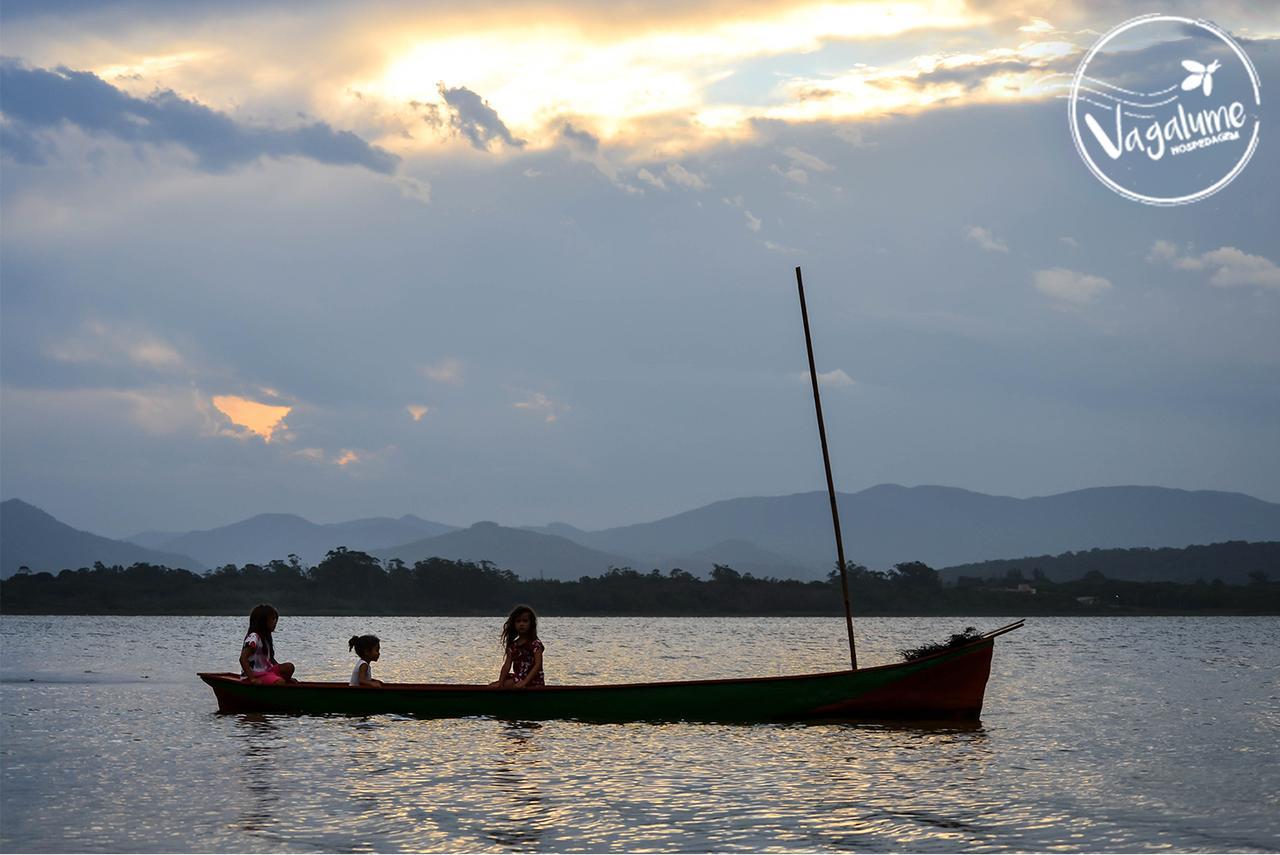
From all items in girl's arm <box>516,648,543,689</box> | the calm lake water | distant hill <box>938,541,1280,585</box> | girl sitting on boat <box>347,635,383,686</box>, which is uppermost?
distant hill <box>938,541,1280,585</box>

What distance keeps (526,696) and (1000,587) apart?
532ft

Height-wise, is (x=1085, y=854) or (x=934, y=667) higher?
(x=934, y=667)

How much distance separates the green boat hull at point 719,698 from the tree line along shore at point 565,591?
14730 cm

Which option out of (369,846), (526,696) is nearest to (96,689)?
(526,696)

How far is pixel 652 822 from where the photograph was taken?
14.9 metres

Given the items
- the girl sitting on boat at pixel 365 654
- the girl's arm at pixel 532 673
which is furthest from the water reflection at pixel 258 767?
the girl's arm at pixel 532 673

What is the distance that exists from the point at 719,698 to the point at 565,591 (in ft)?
526

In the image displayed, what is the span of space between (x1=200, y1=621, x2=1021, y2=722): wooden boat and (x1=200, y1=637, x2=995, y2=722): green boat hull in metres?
0.02

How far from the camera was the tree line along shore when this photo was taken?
164500mm

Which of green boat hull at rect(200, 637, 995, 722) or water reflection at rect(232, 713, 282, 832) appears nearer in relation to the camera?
water reflection at rect(232, 713, 282, 832)

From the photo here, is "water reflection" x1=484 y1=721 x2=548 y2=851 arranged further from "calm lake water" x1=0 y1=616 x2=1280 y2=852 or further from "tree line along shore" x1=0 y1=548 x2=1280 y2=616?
"tree line along shore" x1=0 y1=548 x2=1280 y2=616

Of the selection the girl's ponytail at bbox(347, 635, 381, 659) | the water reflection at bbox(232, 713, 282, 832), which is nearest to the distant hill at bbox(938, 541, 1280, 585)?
the water reflection at bbox(232, 713, 282, 832)

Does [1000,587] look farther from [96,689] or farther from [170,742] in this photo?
[170,742]

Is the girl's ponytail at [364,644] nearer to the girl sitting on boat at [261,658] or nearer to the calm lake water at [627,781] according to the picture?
the calm lake water at [627,781]
